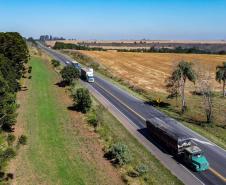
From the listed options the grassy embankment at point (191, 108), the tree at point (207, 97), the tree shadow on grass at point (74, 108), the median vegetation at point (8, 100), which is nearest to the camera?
the median vegetation at point (8, 100)

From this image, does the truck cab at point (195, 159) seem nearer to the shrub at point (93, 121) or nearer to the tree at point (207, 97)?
the shrub at point (93, 121)

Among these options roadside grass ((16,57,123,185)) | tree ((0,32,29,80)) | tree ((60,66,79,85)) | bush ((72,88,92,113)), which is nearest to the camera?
roadside grass ((16,57,123,185))

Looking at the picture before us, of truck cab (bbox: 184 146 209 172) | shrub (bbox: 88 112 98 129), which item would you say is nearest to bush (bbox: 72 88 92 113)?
shrub (bbox: 88 112 98 129)

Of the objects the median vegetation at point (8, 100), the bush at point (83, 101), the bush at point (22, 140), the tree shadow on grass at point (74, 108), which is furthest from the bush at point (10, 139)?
the tree shadow on grass at point (74, 108)

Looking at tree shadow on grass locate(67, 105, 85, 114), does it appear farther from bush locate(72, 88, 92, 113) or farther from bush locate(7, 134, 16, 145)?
bush locate(7, 134, 16, 145)

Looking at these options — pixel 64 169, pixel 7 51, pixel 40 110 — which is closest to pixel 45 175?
pixel 64 169

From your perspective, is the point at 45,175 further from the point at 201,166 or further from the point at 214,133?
the point at 214,133
